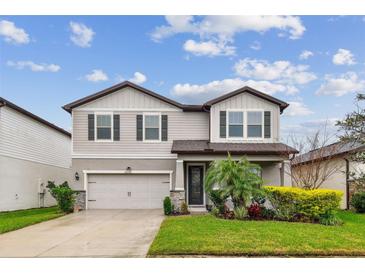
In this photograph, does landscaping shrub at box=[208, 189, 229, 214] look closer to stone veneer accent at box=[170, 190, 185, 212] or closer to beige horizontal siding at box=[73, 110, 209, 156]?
stone veneer accent at box=[170, 190, 185, 212]

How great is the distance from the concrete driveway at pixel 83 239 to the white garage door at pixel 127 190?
541 centimetres

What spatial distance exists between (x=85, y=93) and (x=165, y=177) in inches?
234

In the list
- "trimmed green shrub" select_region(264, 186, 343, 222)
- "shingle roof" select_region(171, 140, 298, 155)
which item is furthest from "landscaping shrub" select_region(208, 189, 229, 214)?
"shingle roof" select_region(171, 140, 298, 155)

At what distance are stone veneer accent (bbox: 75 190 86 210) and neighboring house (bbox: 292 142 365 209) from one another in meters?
10.7

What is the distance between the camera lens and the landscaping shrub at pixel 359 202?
17688 millimetres

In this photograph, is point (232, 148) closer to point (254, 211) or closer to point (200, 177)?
point (200, 177)

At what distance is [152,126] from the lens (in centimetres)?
2058

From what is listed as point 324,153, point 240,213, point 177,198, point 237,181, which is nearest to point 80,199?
point 177,198

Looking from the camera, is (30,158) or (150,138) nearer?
(150,138)

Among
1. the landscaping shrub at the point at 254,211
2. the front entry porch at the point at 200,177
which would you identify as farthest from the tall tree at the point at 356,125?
the landscaping shrub at the point at 254,211

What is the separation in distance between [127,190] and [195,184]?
345cm
